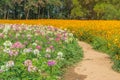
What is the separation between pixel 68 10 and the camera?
188 ft

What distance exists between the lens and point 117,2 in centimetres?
5438

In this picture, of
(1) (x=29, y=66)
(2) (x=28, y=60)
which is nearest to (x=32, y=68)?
(1) (x=29, y=66)

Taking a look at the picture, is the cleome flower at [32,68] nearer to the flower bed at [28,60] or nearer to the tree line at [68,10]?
the flower bed at [28,60]

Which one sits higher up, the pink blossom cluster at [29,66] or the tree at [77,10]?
the pink blossom cluster at [29,66]

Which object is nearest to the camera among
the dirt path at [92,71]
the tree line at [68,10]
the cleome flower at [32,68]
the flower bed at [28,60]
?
the cleome flower at [32,68]

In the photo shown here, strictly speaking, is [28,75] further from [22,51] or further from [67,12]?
[67,12]

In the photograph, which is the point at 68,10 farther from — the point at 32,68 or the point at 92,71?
the point at 32,68

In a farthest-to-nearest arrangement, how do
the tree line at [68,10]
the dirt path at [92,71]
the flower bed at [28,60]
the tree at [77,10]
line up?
the tree at [77,10]
the tree line at [68,10]
the dirt path at [92,71]
the flower bed at [28,60]

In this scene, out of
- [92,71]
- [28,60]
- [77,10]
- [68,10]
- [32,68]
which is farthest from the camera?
[68,10]

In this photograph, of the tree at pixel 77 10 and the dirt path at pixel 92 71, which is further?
the tree at pixel 77 10

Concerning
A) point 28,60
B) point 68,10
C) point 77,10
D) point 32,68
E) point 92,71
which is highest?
point 28,60

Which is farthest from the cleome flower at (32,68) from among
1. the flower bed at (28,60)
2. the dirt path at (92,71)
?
the dirt path at (92,71)

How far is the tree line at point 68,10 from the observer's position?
1936 inches

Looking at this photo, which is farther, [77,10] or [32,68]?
[77,10]
